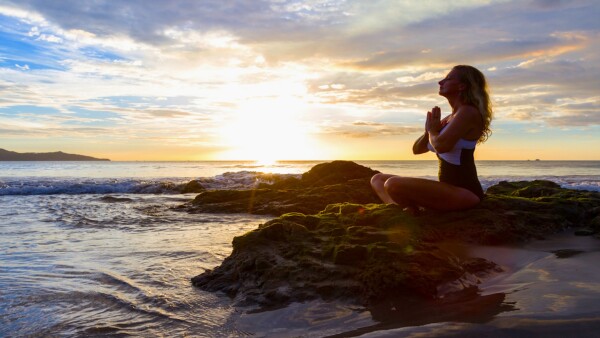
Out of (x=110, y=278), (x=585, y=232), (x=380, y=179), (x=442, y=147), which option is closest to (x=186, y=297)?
(x=110, y=278)

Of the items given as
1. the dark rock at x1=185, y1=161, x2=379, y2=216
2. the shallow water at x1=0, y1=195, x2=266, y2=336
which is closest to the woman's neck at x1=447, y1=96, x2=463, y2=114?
the shallow water at x1=0, y1=195, x2=266, y2=336

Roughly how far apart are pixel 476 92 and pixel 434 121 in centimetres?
59

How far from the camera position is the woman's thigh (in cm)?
546

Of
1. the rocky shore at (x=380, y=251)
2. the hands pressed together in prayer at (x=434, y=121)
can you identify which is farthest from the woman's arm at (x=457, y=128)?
the rocky shore at (x=380, y=251)

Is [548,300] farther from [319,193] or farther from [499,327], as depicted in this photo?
[319,193]

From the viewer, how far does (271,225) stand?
494 centimetres

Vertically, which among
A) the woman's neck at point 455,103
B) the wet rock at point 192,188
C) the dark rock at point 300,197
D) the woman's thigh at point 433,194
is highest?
the woman's neck at point 455,103

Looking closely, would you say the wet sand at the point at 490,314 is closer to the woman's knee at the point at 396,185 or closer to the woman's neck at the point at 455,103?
the woman's knee at the point at 396,185

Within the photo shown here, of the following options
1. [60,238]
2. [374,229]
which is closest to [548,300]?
[374,229]

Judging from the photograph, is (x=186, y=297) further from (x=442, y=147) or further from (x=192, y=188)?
(x=192, y=188)

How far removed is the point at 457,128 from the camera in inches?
205

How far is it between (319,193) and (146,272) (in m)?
7.96

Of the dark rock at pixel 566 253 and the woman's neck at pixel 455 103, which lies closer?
the dark rock at pixel 566 253

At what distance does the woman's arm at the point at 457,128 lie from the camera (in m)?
5.21
